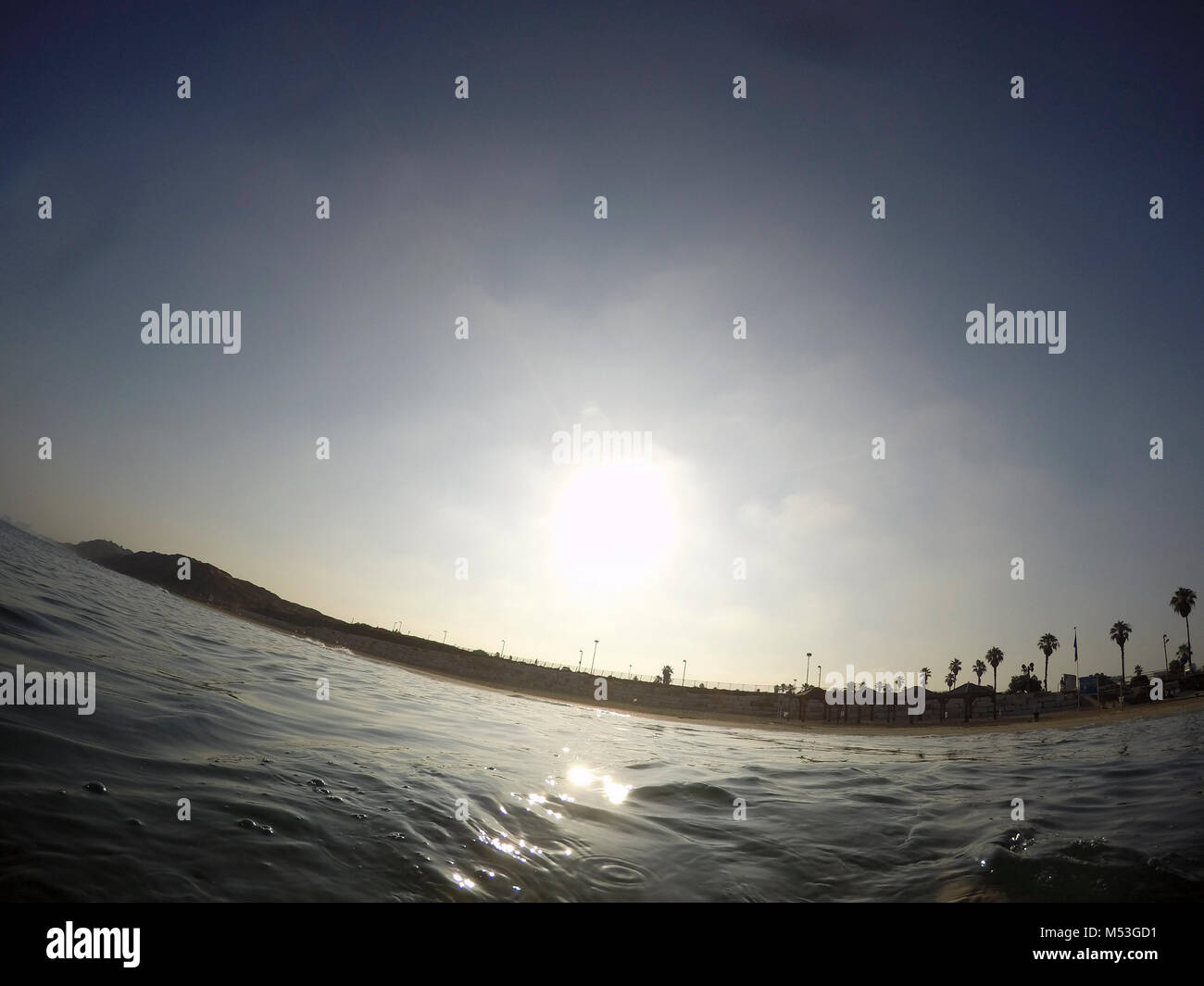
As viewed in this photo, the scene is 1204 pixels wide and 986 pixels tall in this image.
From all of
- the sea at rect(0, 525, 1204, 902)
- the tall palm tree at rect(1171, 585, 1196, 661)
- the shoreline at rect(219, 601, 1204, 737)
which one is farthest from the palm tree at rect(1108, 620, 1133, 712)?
the sea at rect(0, 525, 1204, 902)

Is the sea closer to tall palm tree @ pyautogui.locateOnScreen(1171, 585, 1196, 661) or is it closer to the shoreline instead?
the shoreline

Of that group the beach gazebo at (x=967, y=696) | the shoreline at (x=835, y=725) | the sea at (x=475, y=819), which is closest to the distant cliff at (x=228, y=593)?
the shoreline at (x=835, y=725)

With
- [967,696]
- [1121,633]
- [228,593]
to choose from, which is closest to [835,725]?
[967,696]

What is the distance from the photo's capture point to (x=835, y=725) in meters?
66.2

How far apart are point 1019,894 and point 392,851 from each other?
5.86 meters

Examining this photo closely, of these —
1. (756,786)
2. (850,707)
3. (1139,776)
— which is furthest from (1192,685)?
(756,786)

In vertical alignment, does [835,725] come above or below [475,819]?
below

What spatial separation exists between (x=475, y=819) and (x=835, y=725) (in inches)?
2803

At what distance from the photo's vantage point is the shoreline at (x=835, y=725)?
47.2 metres

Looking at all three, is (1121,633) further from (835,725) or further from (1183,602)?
(835,725)

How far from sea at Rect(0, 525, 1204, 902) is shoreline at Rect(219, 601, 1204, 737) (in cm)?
3521

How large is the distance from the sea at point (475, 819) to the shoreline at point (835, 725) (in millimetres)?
35214

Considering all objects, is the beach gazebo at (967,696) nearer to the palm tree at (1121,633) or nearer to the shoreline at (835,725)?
the shoreline at (835,725)
